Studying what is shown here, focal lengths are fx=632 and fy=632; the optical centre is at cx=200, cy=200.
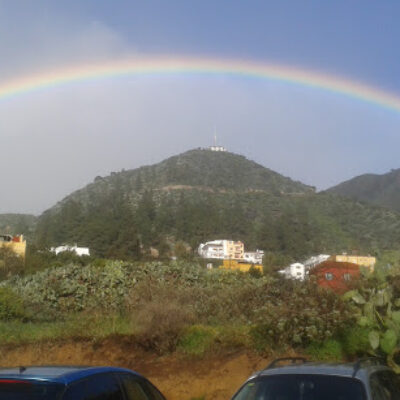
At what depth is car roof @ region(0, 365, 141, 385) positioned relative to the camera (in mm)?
4445

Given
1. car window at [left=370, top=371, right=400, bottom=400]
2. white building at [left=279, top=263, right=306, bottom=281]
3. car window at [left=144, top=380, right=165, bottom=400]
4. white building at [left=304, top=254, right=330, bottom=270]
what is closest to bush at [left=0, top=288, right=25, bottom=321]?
white building at [left=279, top=263, right=306, bottom=281]

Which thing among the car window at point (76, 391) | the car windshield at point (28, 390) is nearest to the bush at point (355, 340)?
the car window at point (76, 391)

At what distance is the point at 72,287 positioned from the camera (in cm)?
1909

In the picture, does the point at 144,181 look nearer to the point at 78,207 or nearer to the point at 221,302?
the point at 78,207

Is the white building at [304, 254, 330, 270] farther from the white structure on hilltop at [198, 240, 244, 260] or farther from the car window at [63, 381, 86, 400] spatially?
the white structure on hilltop at [198, 240, 244, 260]

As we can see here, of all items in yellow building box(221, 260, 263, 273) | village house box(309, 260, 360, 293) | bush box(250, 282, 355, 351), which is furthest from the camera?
yellow building box(221, 260, 263, 273)

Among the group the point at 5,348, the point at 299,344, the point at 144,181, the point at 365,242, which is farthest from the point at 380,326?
the point at 144,181

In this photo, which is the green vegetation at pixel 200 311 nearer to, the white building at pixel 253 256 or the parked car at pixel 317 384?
the parked car at pixel 317 384

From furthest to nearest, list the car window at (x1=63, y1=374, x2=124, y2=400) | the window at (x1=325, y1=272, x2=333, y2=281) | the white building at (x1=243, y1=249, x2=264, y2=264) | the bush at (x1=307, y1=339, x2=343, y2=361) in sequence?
the white building at (x1=243, y1=249, x2=264, y2=264) → the window at (x1=325, y1=272, x2=333, y2=281) → the bush at (x1=307, y1=339, x2=343, y2=361) → the car window at (x1=63, y1=374, x2=124, y2=400)

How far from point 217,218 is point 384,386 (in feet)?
221

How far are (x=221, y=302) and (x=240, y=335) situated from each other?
9.86 feet

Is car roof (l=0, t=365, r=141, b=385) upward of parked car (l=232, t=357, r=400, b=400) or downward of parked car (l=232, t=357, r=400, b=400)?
upward

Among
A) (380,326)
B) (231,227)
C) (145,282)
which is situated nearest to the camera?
(380,326)

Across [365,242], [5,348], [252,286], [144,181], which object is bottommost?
[5,348]
